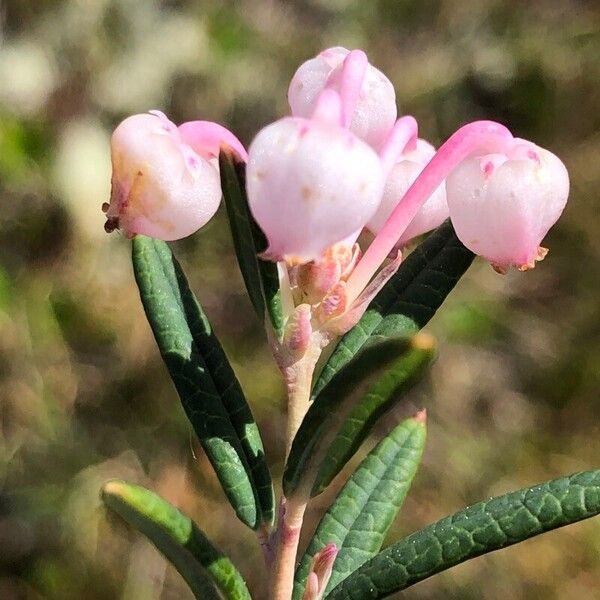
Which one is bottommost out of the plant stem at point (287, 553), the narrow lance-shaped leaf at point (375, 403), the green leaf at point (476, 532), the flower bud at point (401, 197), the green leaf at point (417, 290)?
the green leaf at point (476, 532)

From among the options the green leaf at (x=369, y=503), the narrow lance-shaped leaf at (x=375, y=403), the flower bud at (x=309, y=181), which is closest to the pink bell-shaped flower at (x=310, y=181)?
the flower bud at (x=309, y=181)

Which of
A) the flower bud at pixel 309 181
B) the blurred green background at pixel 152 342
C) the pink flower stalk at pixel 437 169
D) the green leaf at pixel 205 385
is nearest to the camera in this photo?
the flower bud at pixel 309 181

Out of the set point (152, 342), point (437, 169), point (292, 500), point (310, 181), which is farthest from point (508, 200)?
point (152, 342)

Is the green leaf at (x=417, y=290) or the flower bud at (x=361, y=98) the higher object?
the flower bud at (x=361, y=98)

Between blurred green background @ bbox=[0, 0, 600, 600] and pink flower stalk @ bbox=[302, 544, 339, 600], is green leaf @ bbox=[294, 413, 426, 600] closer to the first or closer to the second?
pink flower stalk @ bbox=[302, 544, 339, 600]

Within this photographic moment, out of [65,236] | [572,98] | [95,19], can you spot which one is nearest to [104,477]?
[65,236]

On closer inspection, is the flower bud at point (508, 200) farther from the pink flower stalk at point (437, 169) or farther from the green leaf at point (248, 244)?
the green leaf at point (248, 244)

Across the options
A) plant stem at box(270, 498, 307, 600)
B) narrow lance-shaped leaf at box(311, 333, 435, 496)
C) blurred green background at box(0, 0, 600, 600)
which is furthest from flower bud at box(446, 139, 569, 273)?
blurred green background at box(0, 0, 600, 600)
